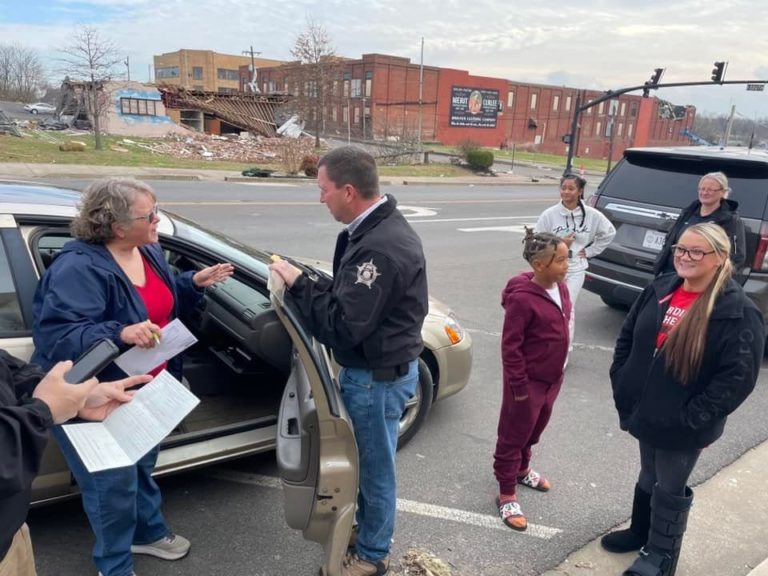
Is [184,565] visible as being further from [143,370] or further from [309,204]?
[309,204]

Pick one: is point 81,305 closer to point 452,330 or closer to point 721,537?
point 452,330

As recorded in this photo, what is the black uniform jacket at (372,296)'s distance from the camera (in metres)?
2.11

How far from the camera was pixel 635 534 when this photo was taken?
9.48ft

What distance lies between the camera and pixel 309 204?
47.3ft

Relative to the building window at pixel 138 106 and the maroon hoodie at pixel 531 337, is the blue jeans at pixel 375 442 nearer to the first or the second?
the maroon hoodie at pixel 531 337

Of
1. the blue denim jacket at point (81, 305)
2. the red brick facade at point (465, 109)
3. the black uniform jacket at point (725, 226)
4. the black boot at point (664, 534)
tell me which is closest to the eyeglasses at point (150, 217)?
the blue denim jacket at point (81, 305)

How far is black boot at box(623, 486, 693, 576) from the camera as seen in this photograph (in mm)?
2590

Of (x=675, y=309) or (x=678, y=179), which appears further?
(x=678, y=179)

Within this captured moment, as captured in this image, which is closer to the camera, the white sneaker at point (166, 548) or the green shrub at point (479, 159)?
the white sneaker at point (166, 548)

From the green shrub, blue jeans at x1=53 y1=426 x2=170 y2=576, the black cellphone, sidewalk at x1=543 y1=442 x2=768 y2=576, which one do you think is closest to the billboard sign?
the green shrub

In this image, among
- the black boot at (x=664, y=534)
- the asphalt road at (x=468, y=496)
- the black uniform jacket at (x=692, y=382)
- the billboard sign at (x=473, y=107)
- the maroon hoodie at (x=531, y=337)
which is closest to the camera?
the black uniform jacket at (x=692, y=382)

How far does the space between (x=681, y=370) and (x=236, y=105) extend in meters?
42.2

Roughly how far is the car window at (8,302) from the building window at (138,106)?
35154 mm

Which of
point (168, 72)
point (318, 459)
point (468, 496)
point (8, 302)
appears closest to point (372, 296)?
point (318, 459)
